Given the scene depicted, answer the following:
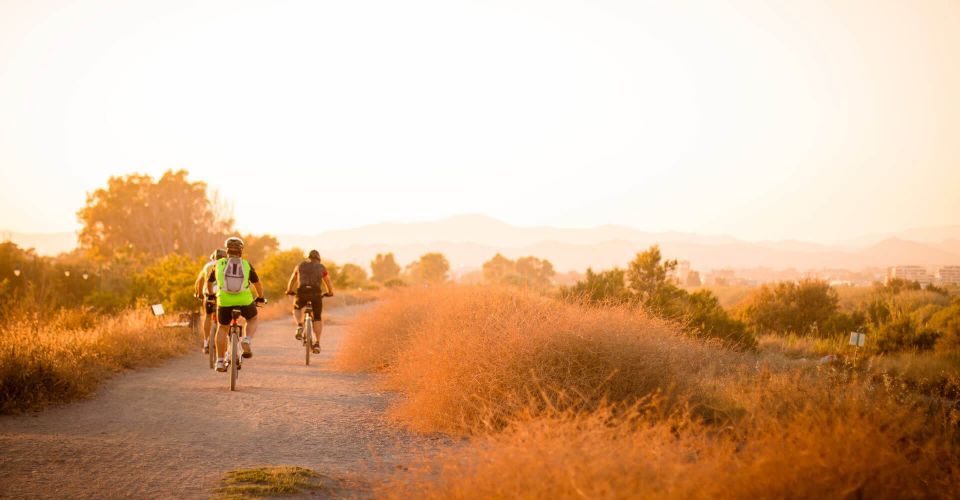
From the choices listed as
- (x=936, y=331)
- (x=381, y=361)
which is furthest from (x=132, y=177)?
(x=936, y=331)

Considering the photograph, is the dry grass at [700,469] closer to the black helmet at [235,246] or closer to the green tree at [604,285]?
the black helmet at [235,246]

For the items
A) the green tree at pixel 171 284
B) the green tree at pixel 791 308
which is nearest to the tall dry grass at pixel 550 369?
the green tree at pixel 171 284

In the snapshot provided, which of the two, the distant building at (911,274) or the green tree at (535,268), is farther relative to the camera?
the green tree at (535,268)

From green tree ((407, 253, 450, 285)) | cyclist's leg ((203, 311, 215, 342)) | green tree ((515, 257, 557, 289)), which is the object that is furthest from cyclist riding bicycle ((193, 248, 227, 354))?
green tree ((407, 253, 450, 285))

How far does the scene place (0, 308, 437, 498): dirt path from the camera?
19.3 ft

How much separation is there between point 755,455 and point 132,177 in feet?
237

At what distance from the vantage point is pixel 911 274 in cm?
3091

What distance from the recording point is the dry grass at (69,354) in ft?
29.7

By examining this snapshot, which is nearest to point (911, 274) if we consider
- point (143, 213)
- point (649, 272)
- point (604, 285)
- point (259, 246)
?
point (649, 272)

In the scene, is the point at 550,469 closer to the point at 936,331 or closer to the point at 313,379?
the point at 313,379

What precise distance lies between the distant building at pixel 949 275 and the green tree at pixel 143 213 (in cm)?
5440

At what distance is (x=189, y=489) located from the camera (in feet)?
18.4

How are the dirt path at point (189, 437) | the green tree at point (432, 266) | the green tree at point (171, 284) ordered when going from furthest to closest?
1. the green tree at point (432, 266)
2. the green tree at point (171, 284)
3. the dirt path at point (189, 437)

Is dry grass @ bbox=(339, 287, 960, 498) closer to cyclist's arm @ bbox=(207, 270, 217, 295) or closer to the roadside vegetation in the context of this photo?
cyclist's arm @ bbox=(207, 270, 217, 295)
